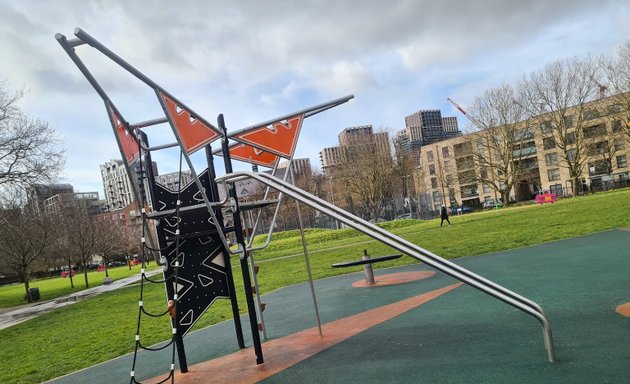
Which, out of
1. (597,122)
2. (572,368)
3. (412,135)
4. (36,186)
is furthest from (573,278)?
(412,135)

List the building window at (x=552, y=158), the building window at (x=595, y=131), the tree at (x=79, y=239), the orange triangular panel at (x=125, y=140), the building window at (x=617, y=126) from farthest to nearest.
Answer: the building window at (x=552, y=158) → the building window at (x=595, y=131) → the building window at (x=617, y=126) → the tree at (x=79, y=239) → the orange triangular panel at (x=125, y=140)

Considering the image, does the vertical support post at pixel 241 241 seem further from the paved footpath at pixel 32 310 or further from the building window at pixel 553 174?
the building window at pixel 553 174

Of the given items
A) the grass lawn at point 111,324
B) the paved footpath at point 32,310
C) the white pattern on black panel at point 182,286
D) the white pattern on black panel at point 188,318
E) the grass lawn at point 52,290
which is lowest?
the grass lawn at point 52,290

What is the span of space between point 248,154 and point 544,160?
3034 inches

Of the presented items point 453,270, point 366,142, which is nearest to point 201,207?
point 453,270

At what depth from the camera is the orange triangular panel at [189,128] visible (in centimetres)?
475

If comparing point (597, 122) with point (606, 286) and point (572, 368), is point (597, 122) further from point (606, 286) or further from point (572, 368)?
point (572, 368)

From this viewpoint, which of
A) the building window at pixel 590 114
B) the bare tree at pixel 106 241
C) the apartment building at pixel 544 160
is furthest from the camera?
the apartment building at pixel 544 160

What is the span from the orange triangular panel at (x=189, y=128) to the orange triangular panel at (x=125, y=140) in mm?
744

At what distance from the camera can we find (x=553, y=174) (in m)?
75.4

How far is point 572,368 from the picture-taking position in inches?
158

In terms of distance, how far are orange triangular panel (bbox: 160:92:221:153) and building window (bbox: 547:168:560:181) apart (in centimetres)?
8034

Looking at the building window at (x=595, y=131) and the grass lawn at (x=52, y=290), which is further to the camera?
the building window at (x=595, y=131)

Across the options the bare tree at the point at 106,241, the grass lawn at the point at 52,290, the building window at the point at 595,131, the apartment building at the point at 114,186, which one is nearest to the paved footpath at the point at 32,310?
the grass lawn at the point at 52,290
